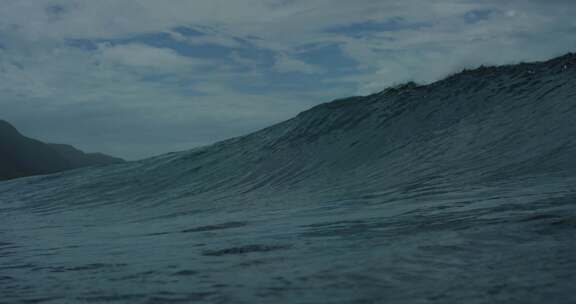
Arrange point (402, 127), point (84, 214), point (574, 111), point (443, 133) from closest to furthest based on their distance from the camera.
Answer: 1. point (84, 214)
2. point (574, 111)
3. point (443, 133)
4. point (402, 127)

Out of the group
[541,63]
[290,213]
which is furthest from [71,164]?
[290,213]

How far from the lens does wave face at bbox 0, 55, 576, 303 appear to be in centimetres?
319

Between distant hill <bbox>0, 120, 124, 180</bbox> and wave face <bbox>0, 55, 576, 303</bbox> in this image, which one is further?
distant hill <bbox>0, 120, 124, 180</bbox>

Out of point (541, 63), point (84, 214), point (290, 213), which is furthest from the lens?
point (541, 63)

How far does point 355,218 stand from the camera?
614 centimetres

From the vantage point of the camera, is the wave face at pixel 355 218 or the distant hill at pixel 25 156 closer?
the wave face at pixel 355 218

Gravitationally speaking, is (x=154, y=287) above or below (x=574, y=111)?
below

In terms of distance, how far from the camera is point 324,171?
13289mm

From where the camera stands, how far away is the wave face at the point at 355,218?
10.5 feet

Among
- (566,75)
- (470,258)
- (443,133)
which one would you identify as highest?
(566,75)

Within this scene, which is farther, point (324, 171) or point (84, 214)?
point (324, 171)

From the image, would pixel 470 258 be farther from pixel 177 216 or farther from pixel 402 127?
pixel 402 127

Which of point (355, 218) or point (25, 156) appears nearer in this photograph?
point (355, 218)

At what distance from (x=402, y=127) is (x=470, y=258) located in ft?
41.7
